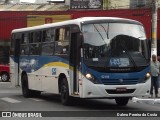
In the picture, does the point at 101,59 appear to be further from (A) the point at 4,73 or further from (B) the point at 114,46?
(A) the point at 4,73

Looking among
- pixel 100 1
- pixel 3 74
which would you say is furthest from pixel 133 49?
pixel 100 1

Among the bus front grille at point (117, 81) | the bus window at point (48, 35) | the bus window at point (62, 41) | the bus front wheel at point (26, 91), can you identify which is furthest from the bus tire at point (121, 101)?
the bus front wheel at point (26, 91)

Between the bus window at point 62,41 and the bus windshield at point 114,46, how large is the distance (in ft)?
4.56

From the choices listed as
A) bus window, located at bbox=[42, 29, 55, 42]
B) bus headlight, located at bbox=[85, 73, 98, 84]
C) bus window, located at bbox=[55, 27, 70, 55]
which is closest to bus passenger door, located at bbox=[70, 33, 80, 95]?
bus window, located at bbox=[55, 27, 70, 55]

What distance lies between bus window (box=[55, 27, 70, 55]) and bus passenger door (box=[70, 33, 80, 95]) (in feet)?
1.43

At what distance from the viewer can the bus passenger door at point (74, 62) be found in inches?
623

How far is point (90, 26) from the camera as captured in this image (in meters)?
15.8

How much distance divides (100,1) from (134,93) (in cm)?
3490

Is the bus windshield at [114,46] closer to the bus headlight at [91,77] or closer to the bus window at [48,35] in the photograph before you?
the bus headlight at [91,77]

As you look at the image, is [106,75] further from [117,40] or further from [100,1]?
[100,1]

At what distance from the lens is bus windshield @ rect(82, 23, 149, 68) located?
15.4 meters

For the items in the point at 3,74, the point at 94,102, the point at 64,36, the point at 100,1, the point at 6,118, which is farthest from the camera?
the point at 100,1

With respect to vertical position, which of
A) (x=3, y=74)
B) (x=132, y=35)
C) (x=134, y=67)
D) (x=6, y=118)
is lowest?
(x=3, y=74)

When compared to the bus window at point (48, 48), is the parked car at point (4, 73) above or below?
below
